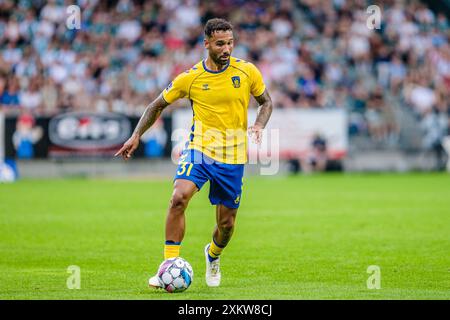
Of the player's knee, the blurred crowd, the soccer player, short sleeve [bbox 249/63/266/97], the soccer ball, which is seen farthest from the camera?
the blurred crowd

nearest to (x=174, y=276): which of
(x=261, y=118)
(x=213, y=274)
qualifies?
(x=213, y=274)

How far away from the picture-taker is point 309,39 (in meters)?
34.4

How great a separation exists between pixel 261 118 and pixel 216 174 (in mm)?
821

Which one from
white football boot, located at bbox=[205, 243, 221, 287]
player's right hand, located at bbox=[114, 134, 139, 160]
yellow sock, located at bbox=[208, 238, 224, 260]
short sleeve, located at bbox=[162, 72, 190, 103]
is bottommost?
white football boot, located at bbox=[205, 243, 221, 287]

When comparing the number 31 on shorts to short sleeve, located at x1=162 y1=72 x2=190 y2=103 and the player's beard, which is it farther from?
the player's beard

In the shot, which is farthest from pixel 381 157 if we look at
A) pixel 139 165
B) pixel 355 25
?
pixel 139 165

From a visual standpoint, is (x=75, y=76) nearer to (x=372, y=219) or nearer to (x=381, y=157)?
(x=381, y=157)

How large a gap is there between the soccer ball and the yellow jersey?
51.2 inches

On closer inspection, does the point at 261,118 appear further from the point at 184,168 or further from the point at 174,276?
the point at 174,276

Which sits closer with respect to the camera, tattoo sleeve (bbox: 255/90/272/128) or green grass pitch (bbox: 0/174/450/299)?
green grass pitch (bbox: 0/174/450/299)

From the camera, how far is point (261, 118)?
10.2m

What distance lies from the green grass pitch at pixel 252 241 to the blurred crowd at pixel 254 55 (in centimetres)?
614

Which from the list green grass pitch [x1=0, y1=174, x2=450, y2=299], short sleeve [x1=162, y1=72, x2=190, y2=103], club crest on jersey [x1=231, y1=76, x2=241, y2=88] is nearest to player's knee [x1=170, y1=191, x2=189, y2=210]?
green grass pitch [x1=0, y1=174, x2=450, y2=299]

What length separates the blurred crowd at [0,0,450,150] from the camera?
103ft
